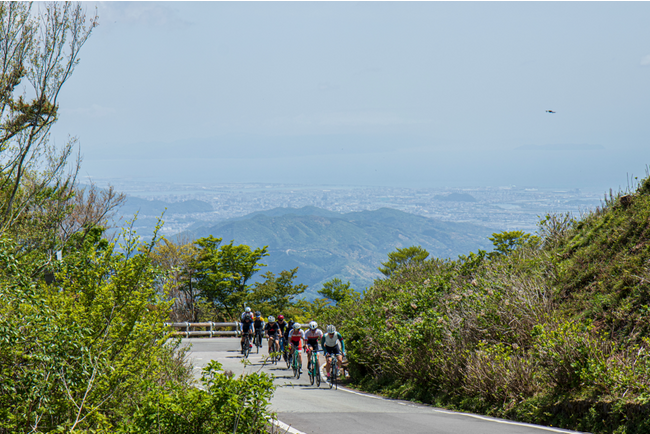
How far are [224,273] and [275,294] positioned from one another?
223 inches

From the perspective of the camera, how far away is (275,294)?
49500 millimetres

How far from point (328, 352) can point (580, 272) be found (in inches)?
292

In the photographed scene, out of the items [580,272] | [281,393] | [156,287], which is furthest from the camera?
[580,272]

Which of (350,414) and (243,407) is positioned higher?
(243,407)

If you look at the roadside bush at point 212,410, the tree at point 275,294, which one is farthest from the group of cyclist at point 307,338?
the tree at point 275,294

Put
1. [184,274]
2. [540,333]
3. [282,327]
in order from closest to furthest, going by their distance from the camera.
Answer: [540,333], [282,327], [184,274]

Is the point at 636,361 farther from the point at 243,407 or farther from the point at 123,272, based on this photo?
the point at 123,272

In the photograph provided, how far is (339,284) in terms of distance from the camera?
203 feet

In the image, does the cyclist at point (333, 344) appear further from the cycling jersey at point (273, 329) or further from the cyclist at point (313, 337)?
the cycling jersey at point (273, 329)

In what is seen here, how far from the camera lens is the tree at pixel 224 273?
152 feet

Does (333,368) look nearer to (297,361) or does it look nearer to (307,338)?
(307,338)

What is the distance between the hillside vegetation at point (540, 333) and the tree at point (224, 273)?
92.6 ft

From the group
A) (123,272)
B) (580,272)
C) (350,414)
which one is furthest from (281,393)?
(580,272)

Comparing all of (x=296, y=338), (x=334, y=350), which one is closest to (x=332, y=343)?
(x=334, y=350)
